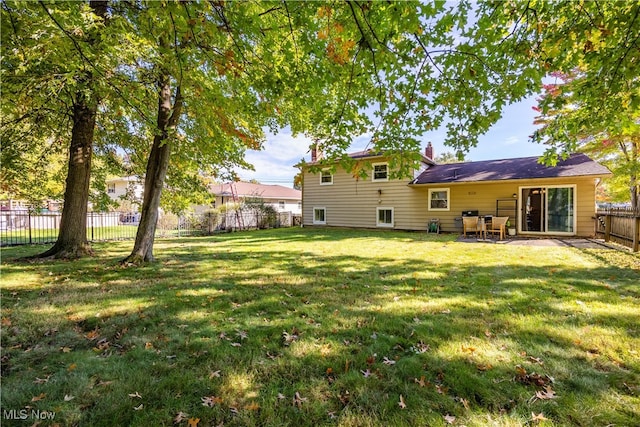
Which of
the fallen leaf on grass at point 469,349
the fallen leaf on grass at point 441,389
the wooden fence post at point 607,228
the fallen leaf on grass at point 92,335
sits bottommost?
the fallen leaf on grass at point 441,389

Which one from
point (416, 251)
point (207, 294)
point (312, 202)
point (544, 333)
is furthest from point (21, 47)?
point (312, 202)

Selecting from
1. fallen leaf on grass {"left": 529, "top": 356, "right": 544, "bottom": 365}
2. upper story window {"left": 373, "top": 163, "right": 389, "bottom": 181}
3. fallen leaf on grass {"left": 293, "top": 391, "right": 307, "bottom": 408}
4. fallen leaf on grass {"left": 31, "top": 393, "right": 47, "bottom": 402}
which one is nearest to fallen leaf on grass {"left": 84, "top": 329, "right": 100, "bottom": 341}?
fallen leaf on grass {"left": 31, "top": 393, "right": 47, "bottom": 402}

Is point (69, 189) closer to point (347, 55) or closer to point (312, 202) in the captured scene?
point (347, 55)

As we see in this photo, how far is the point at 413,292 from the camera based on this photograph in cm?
459

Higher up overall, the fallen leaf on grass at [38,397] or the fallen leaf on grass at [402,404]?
the fallen leaf on grass at [38,397]

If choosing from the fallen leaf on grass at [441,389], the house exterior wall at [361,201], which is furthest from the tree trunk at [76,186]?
the house exterior wall at [361,201]

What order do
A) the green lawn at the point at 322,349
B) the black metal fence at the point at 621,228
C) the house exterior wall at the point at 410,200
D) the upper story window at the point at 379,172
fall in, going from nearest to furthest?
the green lawn at the point at 322,349 < the black metal fence at the point at 621,228 < the house exterior wall at the point at 410,200 < the upper story window at the point at 379,172

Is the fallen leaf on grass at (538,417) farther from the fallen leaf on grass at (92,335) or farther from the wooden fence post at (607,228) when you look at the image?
the wooden fence post at (607,228)

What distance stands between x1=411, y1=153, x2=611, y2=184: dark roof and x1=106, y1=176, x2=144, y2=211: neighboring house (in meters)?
12.6

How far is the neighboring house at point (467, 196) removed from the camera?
11766 millimetres

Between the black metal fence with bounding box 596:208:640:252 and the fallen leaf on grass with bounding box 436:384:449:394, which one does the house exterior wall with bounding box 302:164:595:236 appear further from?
the fallen leaf on grass with bounding box 436:384:449:394

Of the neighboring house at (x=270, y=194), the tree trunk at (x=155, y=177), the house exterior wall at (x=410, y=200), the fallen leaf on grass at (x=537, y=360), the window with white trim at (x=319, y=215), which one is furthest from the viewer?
the neighboring house at (x=270, y=194)

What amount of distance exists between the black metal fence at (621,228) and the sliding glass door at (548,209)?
3.12ft

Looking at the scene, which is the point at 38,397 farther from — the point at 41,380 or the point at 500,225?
the point at 500,225
